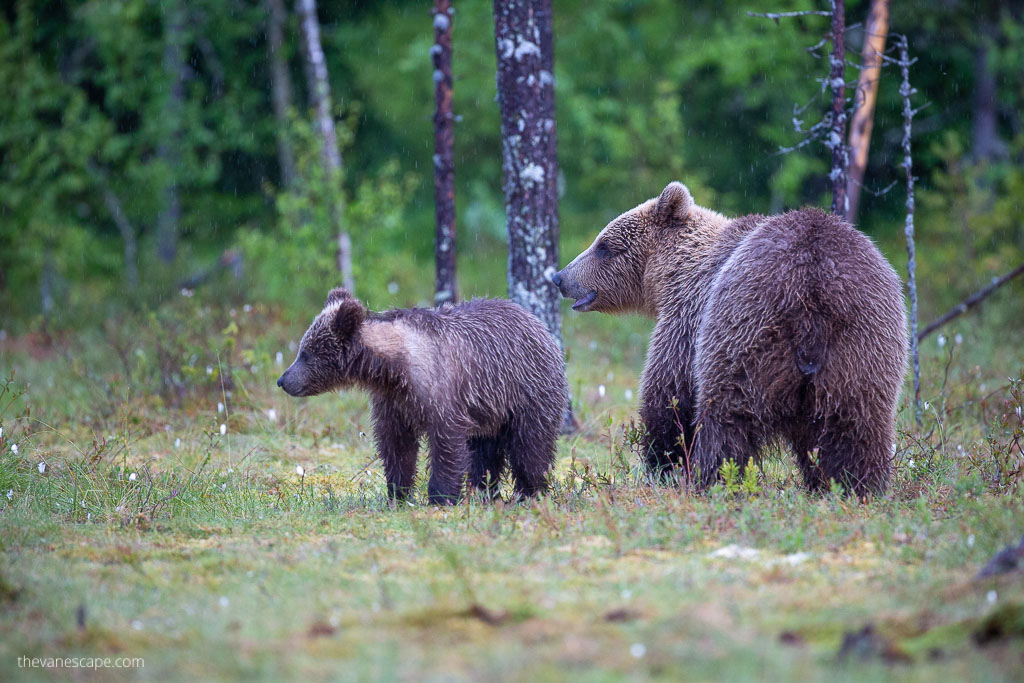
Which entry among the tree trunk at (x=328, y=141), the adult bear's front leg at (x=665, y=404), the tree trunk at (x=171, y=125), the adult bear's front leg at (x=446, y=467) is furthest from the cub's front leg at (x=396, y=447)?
the tree trunk at (x=171, y=125)

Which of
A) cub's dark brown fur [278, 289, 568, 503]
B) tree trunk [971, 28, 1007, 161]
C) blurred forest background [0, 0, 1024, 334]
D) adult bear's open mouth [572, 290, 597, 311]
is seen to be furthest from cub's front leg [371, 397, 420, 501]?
tree trunk [971, 28, 1007, 161]

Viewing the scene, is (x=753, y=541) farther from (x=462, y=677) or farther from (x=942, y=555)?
(x=462, y=677)

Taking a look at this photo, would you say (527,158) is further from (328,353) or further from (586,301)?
(328,353)

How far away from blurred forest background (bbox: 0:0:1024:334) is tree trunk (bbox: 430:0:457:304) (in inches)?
160

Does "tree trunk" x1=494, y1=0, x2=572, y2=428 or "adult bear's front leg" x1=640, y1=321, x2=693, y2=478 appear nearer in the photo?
"adult bear's front leg" x1=640, y1=321, x2=693, y2=478

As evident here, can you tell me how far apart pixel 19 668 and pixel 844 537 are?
12.3 ft

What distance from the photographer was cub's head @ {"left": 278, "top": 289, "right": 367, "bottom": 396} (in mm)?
6535

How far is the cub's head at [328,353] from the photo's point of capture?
6.54m

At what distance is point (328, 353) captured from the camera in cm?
664

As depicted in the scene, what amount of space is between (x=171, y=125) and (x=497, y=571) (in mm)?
18582

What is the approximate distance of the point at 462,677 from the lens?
353cm

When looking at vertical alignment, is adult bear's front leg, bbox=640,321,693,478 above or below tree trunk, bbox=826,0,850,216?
below

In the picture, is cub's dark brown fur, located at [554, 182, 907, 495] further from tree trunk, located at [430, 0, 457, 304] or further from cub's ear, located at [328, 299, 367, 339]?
tree trunk, located at [430, 0, 457, 304]

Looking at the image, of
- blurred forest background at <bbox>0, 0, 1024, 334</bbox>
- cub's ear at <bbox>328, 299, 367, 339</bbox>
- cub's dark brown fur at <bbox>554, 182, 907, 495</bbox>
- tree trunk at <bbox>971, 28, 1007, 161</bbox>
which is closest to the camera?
cub's dark brown fur at <bbox>554, 182, 907, 495</bbox>
